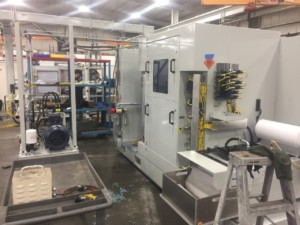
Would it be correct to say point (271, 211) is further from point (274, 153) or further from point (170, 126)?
point (170, 126)

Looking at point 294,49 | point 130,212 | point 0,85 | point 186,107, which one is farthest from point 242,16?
point 0,85

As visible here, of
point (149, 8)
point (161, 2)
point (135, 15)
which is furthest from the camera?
point (135, 15)

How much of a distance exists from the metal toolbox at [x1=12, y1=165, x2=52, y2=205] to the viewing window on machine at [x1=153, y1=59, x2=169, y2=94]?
1.81 m

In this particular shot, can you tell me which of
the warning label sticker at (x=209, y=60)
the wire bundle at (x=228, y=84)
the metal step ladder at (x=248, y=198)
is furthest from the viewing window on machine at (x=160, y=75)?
the metal step ladder at (x=248, y=198)

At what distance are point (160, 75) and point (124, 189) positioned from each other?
5.34 ft

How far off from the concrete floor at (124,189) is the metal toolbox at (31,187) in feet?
3.84

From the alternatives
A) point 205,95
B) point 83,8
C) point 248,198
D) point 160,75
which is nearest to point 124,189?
point 160,75

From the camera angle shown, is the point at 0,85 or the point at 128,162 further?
the point at 0,85

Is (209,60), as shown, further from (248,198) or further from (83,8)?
(83,8)

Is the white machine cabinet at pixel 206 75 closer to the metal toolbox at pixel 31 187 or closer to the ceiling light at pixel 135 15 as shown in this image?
the metal toolbox at pixel 31 187

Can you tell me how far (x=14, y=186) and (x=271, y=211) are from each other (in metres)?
1.60

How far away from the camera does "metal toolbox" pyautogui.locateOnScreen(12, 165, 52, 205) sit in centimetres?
161

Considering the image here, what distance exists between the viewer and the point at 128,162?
444cm

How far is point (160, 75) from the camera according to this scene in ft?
10.4
